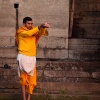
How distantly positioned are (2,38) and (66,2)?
2.11 meters

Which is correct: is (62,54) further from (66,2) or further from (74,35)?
(66,2)

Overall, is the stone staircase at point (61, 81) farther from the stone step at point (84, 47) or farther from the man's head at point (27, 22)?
the man's head at point (27, 22)

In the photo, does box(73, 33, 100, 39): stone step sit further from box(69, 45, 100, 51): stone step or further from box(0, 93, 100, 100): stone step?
box(0, 93, 100, 100): stone step

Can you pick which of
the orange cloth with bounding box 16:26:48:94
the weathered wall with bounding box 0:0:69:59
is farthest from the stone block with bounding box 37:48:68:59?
the orange cloth with bounding box 16:26:48:94

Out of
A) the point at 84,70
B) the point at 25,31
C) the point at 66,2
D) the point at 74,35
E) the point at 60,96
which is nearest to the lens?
the point at 25,31

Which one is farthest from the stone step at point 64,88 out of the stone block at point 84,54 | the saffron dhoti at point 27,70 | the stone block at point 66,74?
the stone block at point 84,54

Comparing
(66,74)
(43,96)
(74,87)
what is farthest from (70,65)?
(43,96)

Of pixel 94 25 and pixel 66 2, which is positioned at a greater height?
pixel 66 2

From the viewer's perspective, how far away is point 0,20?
8.05 metres

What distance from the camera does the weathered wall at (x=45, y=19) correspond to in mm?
7984

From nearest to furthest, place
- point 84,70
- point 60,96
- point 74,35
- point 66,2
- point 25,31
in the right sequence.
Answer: point 25,31
point 60,96
point 84,70
point 66,2
point 74,35

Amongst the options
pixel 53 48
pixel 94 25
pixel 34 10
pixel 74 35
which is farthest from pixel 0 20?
pixel 94 25

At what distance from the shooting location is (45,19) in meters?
8.01

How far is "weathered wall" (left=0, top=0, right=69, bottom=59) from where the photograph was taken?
314 inches
